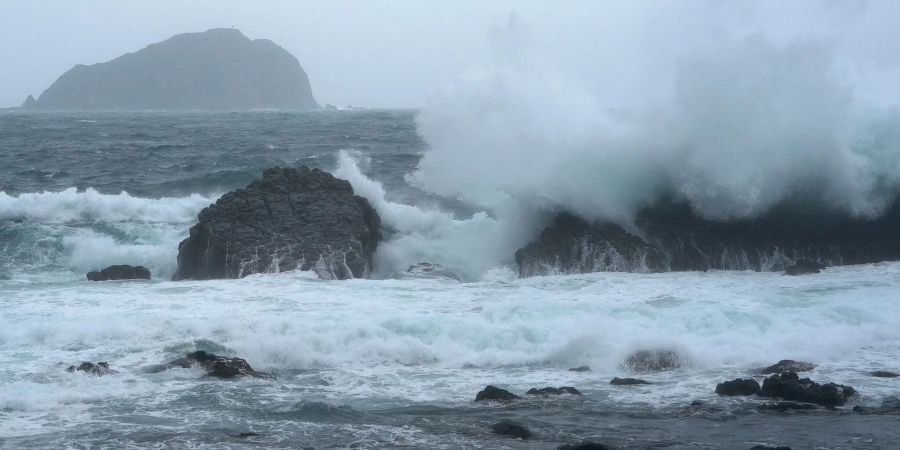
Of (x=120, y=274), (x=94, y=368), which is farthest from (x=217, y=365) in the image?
(x=120, y=274)

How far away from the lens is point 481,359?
43.4 feet

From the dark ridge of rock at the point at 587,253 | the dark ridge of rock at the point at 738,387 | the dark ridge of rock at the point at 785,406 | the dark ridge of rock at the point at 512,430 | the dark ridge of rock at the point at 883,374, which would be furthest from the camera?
the dark ridge of rock at the point at 587,253

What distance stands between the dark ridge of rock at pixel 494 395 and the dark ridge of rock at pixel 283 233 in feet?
24.9

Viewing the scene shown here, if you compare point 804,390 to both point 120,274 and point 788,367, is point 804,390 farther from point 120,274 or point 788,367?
point 120,274

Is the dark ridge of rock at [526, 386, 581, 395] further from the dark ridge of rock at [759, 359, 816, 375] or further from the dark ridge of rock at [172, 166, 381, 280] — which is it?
the dark ridge of rock at [172, 166, 381, 280]

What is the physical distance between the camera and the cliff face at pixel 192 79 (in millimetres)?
153750

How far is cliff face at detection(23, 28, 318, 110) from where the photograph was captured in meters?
154

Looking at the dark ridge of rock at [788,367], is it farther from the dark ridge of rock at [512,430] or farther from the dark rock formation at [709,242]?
the dark rock formation at [709,242]

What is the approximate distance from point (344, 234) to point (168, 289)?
152 inches

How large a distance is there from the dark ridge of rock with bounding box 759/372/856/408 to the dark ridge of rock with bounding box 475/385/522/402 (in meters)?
2.86

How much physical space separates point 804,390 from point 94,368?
27.3 feet

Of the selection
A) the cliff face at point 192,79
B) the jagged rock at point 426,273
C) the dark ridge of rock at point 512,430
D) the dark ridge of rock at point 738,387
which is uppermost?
the cliff face at point 192,79

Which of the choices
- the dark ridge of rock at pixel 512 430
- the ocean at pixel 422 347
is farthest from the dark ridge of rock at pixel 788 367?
the dark ridge of rock at pixel 512 430

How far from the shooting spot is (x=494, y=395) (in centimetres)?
1113
